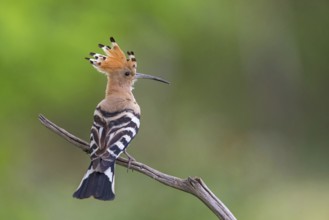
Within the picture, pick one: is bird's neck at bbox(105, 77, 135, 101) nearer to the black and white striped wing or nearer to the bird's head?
the bird's head

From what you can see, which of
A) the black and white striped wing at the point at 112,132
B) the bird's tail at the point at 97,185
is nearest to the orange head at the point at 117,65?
the black and white striped wing at the point at 112,132

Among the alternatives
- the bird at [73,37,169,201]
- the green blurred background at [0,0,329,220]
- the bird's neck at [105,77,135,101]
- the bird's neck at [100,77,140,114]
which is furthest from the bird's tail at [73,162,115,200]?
the green blurred background at [0,0,329,220]

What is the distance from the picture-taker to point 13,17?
5.24 m

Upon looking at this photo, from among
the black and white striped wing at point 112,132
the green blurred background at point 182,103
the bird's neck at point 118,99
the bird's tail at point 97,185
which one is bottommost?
the bird's tail at point 97,185

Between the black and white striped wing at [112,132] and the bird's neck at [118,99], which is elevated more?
the bird's neck at [118,99]

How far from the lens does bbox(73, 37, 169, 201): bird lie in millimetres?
3258

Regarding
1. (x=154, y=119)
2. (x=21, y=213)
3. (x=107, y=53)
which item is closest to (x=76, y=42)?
(x=21, y=213)

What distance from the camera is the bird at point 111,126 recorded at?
326 centimetres

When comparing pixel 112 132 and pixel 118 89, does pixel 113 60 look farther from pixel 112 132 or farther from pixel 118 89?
pixel 112 132

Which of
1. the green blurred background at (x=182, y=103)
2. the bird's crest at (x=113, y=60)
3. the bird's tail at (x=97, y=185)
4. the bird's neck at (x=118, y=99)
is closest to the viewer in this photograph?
the bird's tail at (x=97, y=185)

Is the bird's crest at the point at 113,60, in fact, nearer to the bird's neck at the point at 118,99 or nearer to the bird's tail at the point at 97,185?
the bird's neck at the point at 118,99

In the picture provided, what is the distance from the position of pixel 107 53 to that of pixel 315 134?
7265mm

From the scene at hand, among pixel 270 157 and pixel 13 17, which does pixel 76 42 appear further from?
pixel 270 157

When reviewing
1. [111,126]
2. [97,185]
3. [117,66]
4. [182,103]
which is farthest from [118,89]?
[182,103]
